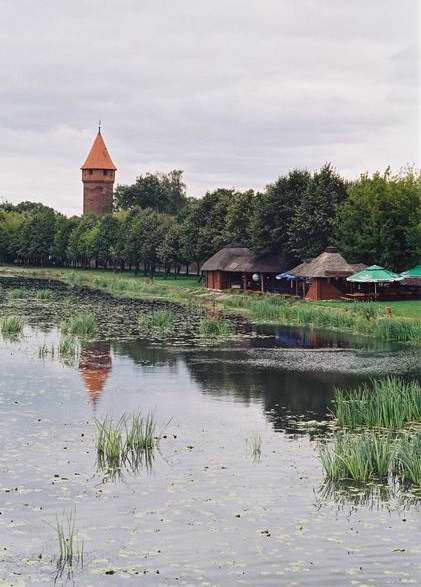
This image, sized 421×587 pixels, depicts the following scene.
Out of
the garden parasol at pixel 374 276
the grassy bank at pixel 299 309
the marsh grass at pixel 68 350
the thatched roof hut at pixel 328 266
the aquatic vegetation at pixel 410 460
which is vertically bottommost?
the aquatic vegetation at pixel 410 460

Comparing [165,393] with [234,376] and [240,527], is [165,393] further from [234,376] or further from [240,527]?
[240,527]

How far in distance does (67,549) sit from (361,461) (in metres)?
6.17

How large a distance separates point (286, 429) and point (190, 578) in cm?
948

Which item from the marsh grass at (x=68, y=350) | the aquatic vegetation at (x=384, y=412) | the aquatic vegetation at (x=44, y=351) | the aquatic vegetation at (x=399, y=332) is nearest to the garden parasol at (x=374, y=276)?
the aquatic vegetation at (x=399, y=332)

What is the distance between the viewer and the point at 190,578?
1290 cm

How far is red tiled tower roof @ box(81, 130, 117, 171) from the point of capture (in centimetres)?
15412

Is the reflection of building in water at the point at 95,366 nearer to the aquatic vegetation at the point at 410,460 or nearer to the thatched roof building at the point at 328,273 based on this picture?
the aquatic vegetation at the point at 410,460

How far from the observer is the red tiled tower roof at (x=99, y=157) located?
506 feet

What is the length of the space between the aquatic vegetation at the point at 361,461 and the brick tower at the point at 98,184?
13750cm

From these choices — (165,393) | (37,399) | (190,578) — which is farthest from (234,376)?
(190,578)

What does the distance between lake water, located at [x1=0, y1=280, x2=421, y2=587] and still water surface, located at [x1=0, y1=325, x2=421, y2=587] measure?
3 centimetres

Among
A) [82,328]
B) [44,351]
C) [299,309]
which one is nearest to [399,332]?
[299,309]

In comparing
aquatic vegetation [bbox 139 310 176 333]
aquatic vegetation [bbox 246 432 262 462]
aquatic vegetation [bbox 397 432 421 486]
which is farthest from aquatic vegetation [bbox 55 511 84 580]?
aquatic vegetation [bbox 139 310 176 333]

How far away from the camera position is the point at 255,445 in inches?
789
